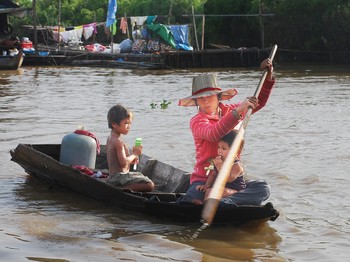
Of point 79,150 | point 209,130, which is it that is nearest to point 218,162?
point 209,130

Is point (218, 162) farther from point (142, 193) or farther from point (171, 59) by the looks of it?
point (171, 59)

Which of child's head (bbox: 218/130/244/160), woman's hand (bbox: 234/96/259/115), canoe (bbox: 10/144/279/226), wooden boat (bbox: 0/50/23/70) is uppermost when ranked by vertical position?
woman's hand (bbox: 234/96/259/115)

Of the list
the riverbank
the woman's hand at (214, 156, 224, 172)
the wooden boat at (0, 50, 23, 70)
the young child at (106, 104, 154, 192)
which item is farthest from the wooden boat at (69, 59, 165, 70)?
the woman's hand at (214, 156, 224, 172)

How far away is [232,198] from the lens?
246 inches

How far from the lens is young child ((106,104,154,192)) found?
7145mm

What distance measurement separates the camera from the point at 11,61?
102 feet

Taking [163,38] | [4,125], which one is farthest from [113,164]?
[163,38]

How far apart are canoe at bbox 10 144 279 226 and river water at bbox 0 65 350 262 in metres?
0.13

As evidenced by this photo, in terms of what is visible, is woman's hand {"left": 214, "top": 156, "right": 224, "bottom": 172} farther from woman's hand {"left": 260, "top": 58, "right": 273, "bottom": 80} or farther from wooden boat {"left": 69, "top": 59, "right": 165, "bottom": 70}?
wooden boat {"left": 69, "top": 59, "right": 165, "bottom": 70}

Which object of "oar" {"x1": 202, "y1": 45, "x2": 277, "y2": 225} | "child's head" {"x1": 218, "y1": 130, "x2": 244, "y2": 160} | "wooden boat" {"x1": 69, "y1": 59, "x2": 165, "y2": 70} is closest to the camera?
"oar" {"x1": 202, "y1": 45, "x2": 277, "y2": 225}

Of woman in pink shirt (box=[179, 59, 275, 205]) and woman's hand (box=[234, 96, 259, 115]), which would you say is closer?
woman's hand (box=[234, 96, 259, 115])

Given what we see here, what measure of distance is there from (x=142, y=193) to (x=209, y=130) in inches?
47.7

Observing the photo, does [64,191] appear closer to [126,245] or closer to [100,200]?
[100,200]

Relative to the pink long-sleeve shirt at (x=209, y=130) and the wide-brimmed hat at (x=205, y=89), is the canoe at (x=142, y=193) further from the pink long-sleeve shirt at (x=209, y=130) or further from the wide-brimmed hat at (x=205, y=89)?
the wide-brimmed hat at (x=205, y=89)
